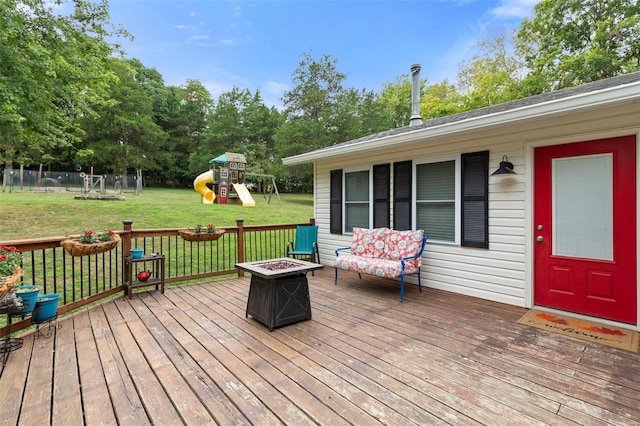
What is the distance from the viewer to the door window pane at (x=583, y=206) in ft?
10.1

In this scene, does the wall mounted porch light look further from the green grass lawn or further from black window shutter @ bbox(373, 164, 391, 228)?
the green grass lawn

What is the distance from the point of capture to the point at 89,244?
10.2 feet

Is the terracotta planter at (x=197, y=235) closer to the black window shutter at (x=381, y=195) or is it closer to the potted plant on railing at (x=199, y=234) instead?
the potted plant on railing at (x=199, y=234)

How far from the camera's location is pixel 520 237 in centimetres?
362

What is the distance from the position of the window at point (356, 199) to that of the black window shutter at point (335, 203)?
12 cm

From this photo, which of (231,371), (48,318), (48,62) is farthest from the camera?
(48,62)

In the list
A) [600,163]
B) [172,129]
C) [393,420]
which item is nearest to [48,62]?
[393,420]

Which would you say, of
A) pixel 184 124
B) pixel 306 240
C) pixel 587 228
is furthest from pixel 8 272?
pixel 184 124

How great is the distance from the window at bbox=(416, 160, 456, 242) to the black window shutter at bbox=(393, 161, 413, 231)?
0.14 meters

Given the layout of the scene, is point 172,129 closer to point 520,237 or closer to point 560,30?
point 560,30

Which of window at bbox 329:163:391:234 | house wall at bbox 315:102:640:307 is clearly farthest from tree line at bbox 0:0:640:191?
house wall at bbox 315:102:640:307

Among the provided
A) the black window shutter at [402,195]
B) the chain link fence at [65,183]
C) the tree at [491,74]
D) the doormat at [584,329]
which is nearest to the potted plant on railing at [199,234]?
the black window shutter at [402,195]

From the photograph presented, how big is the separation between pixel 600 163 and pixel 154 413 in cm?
442

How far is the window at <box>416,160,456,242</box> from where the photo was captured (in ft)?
14.0
